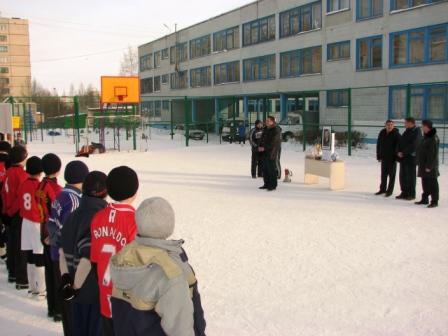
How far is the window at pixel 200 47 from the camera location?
52531 millimetres

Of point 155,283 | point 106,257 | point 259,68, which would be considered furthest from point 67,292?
point 259,68

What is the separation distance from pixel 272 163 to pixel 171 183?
339 centimetres

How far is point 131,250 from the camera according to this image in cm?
266

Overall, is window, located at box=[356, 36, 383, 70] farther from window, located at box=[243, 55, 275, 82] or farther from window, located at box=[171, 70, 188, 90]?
window, located at box=[171, 70, 188, 90]

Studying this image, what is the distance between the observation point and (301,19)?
37.7 meters

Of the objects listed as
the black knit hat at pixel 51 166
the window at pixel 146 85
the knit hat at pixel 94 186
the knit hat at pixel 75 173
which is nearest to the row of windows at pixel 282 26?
the window at pixel 146 85

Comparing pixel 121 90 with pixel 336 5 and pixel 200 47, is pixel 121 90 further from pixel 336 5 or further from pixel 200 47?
pixel 200 47

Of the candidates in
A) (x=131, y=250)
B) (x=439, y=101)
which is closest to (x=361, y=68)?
(x=439, y=101)

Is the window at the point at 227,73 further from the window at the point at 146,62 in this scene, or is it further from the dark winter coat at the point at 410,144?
the dark winter coat at the point at 410,144

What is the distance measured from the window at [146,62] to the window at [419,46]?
143 feet

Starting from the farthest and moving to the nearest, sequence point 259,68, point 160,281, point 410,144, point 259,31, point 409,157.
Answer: point 259,68 → point 259,31 → point 409,157 → point 410,144 → point 160,281

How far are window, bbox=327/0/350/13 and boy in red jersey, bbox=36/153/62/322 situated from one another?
31167 mm

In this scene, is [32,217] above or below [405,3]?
below

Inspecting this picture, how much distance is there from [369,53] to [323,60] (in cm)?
426
